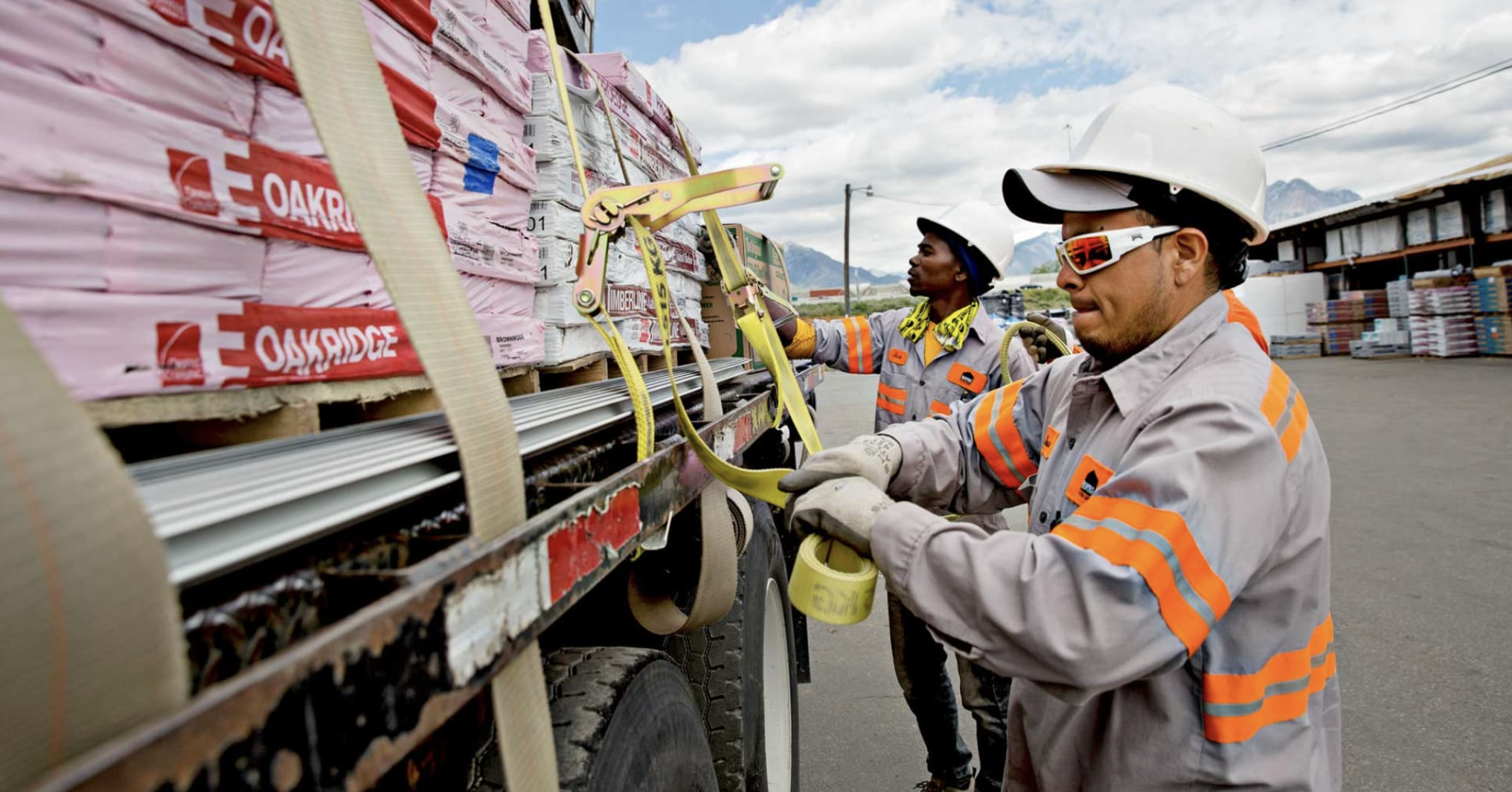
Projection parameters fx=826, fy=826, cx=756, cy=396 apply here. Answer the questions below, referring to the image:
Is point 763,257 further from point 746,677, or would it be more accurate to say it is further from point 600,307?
point 600,307

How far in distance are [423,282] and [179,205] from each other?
48 cm

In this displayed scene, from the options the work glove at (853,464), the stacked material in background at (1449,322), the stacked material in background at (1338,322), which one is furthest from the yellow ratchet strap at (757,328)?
the stacked material in background at (1338,322)

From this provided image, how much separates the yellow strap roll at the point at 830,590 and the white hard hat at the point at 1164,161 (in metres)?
0.85

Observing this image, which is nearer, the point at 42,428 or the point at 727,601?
the point at 42,428

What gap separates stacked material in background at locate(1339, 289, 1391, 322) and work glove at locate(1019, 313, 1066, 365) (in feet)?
64.3

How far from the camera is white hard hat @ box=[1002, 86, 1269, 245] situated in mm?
1598

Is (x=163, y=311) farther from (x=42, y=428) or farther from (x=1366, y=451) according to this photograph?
(x=1366, y=451)

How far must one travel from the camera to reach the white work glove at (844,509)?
4.96 ft

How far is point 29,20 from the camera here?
3.01 ft

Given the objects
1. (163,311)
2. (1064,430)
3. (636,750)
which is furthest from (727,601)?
(163,311)

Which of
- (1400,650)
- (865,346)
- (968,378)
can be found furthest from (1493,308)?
(968,378)

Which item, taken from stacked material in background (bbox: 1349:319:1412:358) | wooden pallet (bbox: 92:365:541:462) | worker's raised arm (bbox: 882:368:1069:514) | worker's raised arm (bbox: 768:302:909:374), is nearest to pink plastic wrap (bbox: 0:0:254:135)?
wooden pallet (bbox: 92:365:541:462)

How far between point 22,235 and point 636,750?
105 cm

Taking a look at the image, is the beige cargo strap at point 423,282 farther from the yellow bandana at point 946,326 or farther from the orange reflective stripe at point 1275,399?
the yellow bandana at point 946,326
